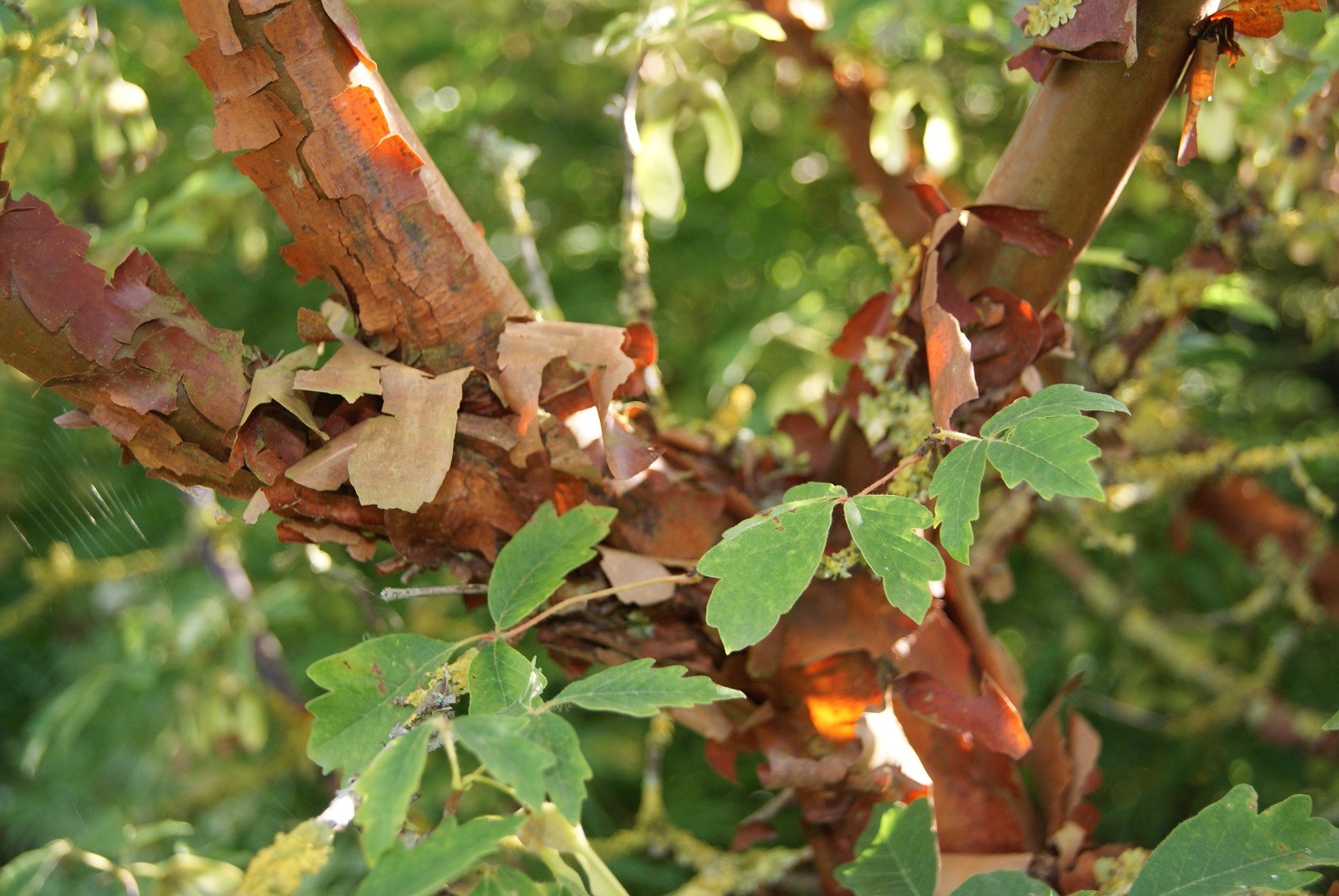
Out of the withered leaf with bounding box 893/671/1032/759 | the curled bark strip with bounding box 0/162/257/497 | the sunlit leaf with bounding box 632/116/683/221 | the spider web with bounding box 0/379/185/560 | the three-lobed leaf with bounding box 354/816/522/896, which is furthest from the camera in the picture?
the spider web with bounding box 0/379/185/560

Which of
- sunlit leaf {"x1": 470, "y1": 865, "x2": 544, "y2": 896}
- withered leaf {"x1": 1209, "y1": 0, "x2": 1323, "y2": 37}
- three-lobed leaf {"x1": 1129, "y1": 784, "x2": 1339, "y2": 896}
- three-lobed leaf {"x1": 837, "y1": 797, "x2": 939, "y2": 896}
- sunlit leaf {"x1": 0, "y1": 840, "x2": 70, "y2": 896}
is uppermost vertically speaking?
withered leaf {"x1": 1209, "y1": 0, "x2": 1323, "y2": 37}

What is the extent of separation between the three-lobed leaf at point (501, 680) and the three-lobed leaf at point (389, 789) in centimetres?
7

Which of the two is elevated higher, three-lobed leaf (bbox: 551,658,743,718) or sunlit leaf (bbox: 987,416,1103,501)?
sunlit leaf (bbox: 987,416,1103,501)

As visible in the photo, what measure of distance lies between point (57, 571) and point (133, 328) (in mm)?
986

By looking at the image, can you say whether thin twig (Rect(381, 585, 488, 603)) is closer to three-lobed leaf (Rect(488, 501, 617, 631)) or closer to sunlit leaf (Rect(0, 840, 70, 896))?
three-lobed leaf (Rect(488, 501, 617, 631))

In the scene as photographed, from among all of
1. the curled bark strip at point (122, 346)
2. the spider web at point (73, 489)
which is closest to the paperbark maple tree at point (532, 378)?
the curled bark strip at point (122, 346)

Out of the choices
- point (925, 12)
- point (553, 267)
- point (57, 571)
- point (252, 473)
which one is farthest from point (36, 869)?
point (925, 12)

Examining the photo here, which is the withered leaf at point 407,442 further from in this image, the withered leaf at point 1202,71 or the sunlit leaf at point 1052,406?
the withered leaf at point 1202,71

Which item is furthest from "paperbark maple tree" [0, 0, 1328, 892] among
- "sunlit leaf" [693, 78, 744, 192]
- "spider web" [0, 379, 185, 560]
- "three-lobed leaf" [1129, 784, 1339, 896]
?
"spider web" [0, 379, 185, 560]

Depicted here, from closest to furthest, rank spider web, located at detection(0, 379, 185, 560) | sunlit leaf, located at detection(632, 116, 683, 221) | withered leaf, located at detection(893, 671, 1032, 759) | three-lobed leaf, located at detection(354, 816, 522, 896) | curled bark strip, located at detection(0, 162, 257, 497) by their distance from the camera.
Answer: three-lobed leaf, located at detection(354, 816, 522, 896)
curled bark strip, located at detection(0, 162, 257, 497)
withered leaf, located at detection(893, 671, 1032, 759)
sunlit leaf, located at detection(632, 116, 683, 221)
spider web, located at detection(0, 379, 185, 560)

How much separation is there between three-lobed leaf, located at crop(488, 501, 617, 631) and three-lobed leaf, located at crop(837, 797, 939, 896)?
9.5 inches

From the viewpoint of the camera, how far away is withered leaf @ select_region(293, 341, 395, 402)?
50 cm

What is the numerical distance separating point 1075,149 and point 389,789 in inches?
18.7

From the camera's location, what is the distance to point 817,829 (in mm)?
677
